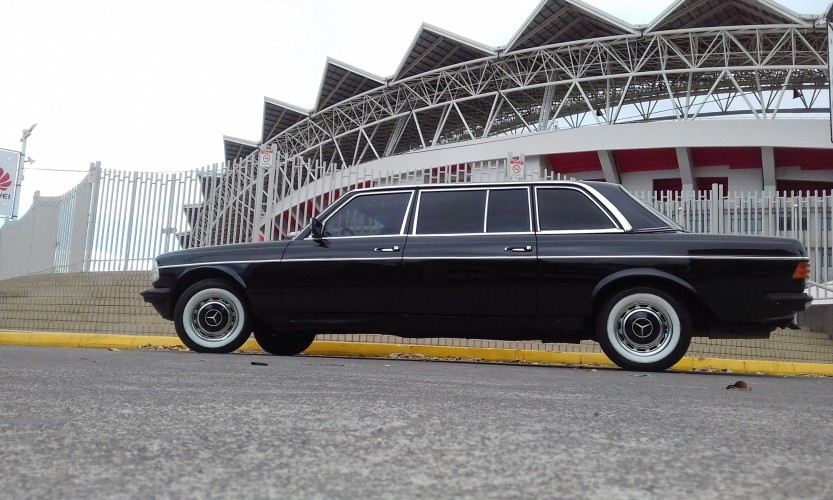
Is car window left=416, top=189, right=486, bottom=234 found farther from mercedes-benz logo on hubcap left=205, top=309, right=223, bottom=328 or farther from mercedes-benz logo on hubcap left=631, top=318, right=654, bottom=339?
mercedes-benz logo on hubcap left=205, top=309, right=223, bottom=328

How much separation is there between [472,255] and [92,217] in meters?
10.2

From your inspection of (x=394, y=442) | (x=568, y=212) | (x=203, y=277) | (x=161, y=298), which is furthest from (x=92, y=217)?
(x=394, y=442)

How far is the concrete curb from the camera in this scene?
22.3 ft

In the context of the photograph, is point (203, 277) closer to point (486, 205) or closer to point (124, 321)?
point (486, 205)

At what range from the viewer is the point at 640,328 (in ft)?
17.6

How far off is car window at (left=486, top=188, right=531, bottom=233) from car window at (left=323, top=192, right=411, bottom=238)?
0.77 m

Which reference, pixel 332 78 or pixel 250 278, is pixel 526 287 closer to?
pixel 250 278

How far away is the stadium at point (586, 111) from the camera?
73.4 feet

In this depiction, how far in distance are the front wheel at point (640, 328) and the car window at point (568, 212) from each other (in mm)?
626

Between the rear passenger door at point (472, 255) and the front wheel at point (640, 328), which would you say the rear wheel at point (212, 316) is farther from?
the front wheel at point (640, 328)

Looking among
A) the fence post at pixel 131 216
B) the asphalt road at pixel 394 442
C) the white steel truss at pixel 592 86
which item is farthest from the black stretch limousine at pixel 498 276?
the white steel truss at pixel 592 86

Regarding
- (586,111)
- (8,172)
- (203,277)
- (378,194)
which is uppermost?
(586,111)

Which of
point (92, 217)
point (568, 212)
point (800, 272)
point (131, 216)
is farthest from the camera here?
point (92, 217)

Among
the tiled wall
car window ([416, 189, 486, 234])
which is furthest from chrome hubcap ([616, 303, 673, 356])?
the tiled wall
